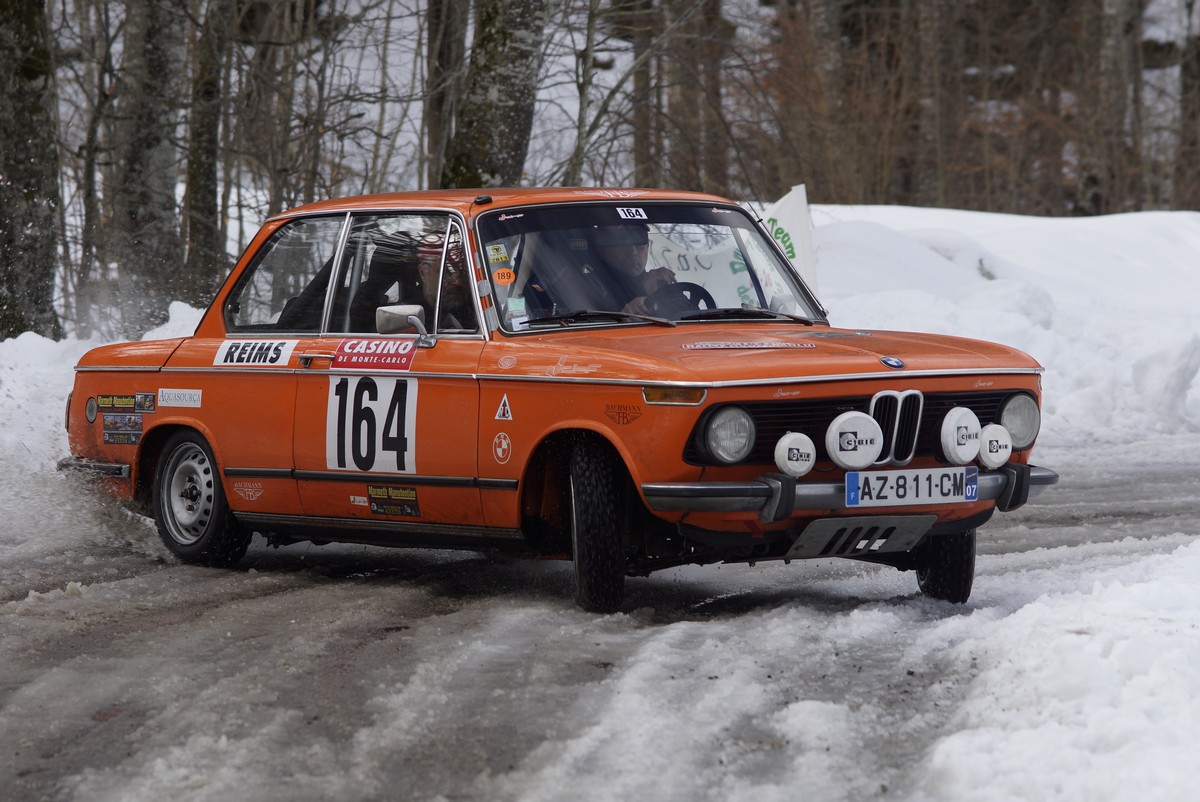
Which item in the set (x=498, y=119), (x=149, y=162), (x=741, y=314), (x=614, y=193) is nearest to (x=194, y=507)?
(x=614, y=193)

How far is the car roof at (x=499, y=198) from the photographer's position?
717 centimetres

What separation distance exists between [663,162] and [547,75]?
189cm

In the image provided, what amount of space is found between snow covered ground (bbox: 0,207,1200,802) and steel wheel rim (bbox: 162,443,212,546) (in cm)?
26

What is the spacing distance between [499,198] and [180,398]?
6.43 ft

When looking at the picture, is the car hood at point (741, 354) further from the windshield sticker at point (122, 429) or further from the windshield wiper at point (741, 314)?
the windshield sticker at point (122, 429)

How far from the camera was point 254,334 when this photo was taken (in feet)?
25.7

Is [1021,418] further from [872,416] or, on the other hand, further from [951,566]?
[872,416]

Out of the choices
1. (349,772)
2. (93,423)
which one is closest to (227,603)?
(93,423)

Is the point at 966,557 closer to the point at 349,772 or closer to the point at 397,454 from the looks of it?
the point at 397,454

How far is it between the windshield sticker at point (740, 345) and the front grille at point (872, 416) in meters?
0.33

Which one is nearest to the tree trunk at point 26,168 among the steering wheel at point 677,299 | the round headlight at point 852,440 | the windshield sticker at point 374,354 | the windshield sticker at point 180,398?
the windshield sticker at point 180,398

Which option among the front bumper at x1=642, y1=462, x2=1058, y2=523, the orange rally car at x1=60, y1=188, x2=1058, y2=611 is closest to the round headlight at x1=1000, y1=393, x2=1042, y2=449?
the orange rally car at x1=60, y1=188, x2=1058, y2=611

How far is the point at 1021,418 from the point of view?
6.40 metres

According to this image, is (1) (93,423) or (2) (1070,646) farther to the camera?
(1) (93,423)
